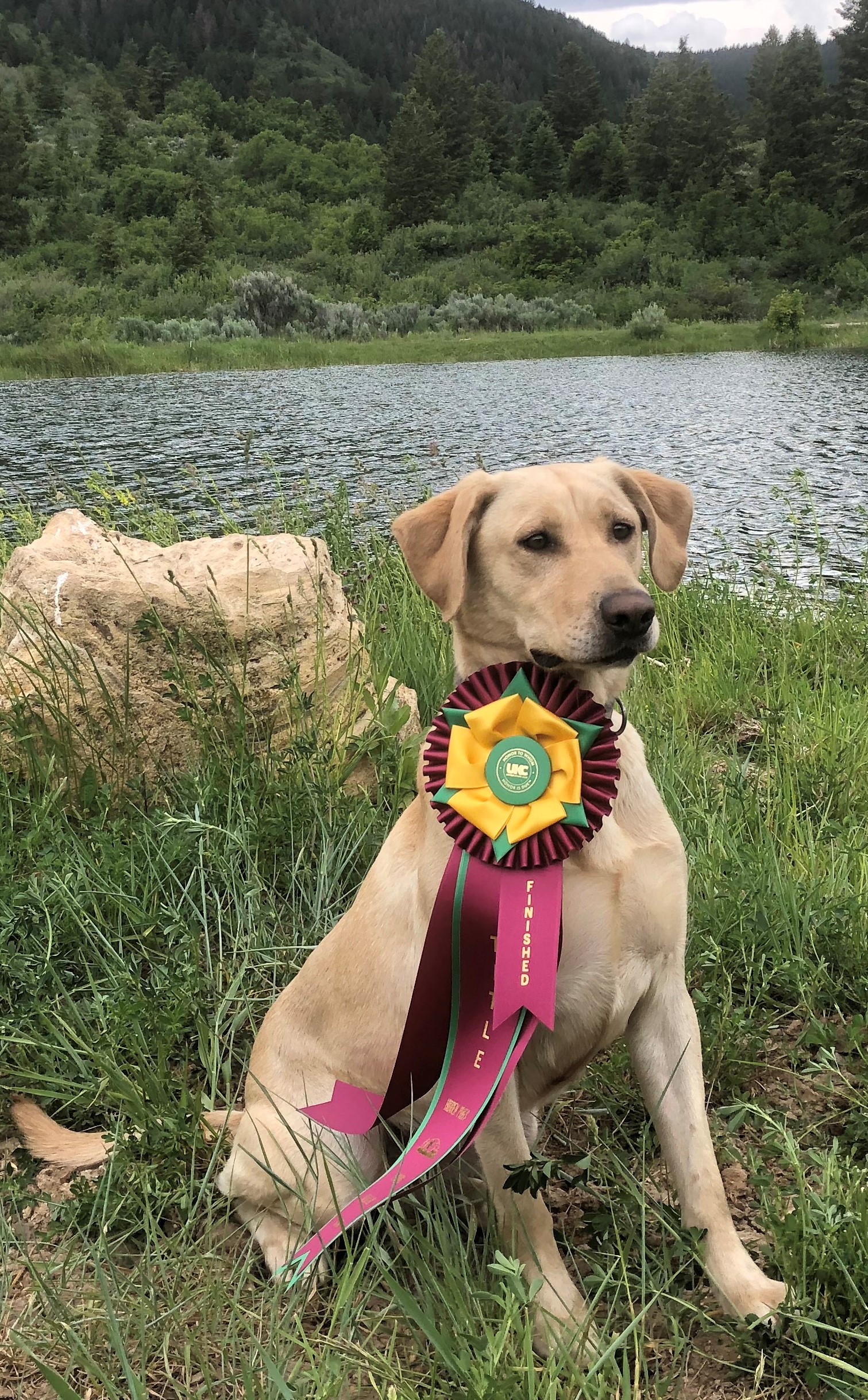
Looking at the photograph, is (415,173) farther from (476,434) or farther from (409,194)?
(476,434)

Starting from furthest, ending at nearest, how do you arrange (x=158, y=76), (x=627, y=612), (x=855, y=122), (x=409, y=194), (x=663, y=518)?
1. (x=158, y=76)
2. (x=409, y=194)
3. (x=855, y=122)
4. (x=663, y=518)
5. (x=627, y=612)

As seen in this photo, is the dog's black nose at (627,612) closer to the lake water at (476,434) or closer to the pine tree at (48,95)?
the lake water at (476,434)

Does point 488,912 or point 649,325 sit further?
point 649,325

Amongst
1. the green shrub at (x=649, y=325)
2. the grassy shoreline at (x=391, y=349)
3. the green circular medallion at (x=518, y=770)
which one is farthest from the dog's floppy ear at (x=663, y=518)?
the green shrub at (x=649, y=325)

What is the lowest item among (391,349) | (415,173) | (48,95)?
(391,349)

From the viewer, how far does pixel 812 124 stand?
5684 centimetres

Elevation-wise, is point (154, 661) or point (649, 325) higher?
point (649, 325)

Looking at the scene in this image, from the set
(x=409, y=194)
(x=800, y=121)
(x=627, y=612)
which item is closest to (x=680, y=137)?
(x=800, y=121)

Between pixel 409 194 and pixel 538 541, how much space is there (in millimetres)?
69157

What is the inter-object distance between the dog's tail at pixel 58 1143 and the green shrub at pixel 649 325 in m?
34.3

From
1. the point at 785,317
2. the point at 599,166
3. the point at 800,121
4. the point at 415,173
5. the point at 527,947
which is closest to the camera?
the point at 527,947

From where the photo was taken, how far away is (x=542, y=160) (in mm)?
73250

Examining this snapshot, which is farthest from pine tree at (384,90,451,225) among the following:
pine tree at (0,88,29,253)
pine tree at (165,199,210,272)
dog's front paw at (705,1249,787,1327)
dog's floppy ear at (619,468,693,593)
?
dog's front paw at (705,1249,787,1327)

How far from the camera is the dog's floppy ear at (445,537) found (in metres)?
2.08
